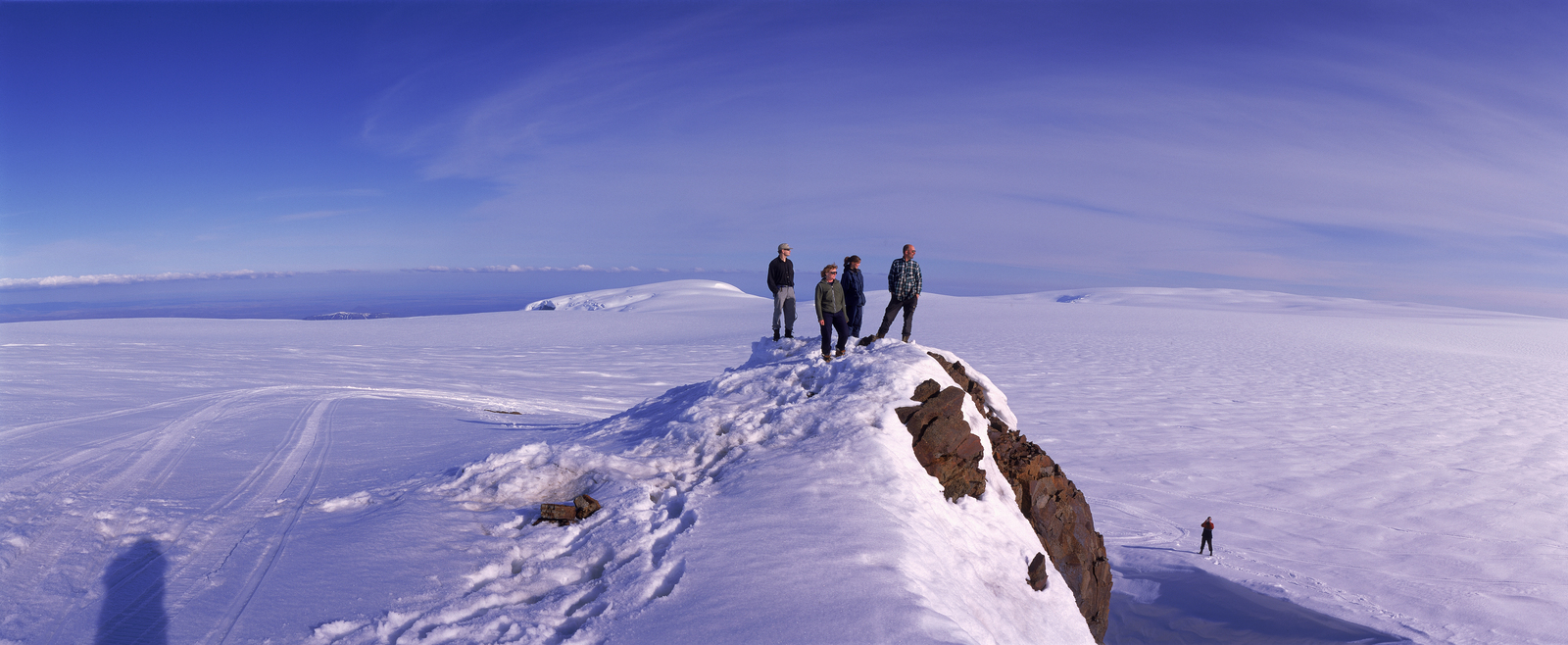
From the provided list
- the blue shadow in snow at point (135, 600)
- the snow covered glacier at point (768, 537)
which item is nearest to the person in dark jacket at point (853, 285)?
the snow covered glacier at point (768, 537)

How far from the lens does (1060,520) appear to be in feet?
25.6

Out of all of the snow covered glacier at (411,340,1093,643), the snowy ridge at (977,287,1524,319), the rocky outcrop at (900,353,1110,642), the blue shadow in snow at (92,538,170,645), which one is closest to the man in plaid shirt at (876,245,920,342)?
the snow covered glacier at (411,340,1093,643)

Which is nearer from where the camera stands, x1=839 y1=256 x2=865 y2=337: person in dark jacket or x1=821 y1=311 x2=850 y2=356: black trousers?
x1=821 y1=311 x2=850 y2=356: black trousers

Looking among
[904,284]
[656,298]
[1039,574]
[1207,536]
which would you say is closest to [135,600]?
[1039,574]

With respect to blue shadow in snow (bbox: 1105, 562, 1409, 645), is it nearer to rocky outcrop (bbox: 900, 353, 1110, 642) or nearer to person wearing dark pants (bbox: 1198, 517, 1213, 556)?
person wearing dark pants (bbox: 1198, 517, 1213, 556)

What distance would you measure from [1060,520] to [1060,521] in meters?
0.01

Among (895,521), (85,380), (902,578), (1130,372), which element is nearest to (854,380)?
(895,521)

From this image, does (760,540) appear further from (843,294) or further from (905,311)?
(905,311)

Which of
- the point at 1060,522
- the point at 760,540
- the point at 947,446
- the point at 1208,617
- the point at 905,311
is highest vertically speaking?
the point at 905,311

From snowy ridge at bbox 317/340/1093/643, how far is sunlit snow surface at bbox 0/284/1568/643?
0.10 feet

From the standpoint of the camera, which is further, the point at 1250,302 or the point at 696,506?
the point at 1250,302

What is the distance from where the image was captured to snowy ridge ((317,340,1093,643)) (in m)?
4.62

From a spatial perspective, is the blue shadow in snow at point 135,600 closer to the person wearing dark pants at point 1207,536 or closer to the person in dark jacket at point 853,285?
the person in dark jacket at point 853,285

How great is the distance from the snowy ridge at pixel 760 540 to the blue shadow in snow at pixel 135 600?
1871 mm
